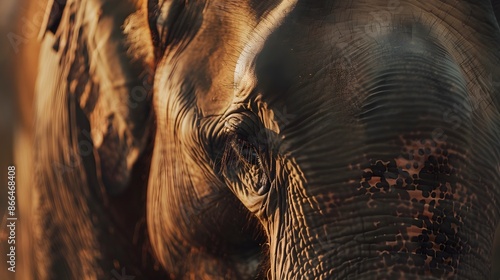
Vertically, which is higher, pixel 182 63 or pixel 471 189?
pixel 182 63

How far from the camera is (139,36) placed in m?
1.90

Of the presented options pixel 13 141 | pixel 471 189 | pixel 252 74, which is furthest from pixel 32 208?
pixel 471 189

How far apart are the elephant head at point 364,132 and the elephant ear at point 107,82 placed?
27cm

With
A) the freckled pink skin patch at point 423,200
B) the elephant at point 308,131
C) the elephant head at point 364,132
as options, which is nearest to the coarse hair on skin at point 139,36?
the elephant at point 308,131

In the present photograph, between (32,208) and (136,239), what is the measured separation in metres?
0.30

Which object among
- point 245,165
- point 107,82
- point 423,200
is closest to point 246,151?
point 245,165

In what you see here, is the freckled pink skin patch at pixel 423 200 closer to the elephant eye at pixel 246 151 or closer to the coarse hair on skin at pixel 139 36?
the elephant eye at pixel 246 151

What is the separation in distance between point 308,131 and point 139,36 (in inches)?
21.0

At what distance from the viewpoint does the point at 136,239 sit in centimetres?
209

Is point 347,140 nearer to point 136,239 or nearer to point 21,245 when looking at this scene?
point 136,239

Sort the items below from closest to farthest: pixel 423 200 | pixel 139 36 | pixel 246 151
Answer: pixel 423 200 < pixel 246 151 < pixel 139 36

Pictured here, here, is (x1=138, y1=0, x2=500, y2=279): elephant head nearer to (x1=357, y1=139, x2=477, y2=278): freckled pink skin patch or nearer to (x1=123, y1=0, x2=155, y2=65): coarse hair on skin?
(x1=357, y1=139, x2=477, y2=278): freckled pink skin patch

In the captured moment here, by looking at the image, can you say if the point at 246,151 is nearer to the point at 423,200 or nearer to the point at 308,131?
the point at 308,131

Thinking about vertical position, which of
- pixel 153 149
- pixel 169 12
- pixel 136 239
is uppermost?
pixel 169 12
